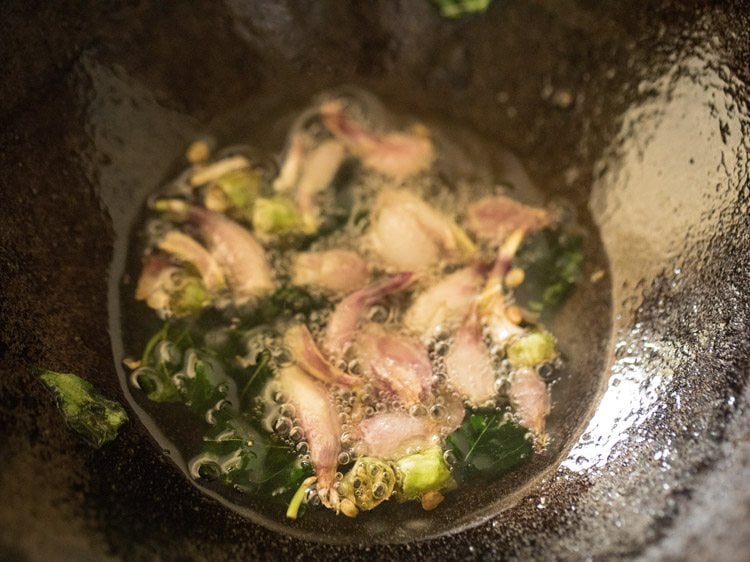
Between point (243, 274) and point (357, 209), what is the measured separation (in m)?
0.31

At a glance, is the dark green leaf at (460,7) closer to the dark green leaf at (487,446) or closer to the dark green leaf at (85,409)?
the dark green leaf at (487,446)

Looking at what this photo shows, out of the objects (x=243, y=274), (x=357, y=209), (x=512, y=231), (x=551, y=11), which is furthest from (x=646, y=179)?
(x=243, y=274)

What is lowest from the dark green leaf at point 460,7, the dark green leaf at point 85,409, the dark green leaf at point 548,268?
the dark green leaf at point 85,409

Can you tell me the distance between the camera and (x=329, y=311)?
4.86ft

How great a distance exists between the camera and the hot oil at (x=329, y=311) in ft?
4.40

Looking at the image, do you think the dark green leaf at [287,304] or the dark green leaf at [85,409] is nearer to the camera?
the dark green leaf at [85,409]

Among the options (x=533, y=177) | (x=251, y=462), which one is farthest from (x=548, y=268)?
(x=251, y=462)

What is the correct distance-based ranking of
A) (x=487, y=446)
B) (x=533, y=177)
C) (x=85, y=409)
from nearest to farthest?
1. (x=85, y=409)
2. (x=487, y=446)
3. (x=533, y=177)

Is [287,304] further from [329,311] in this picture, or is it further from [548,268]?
[548,268]

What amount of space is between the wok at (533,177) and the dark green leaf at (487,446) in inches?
1.7

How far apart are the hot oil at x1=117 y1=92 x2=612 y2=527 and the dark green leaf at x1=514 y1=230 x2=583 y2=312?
9 centimetres

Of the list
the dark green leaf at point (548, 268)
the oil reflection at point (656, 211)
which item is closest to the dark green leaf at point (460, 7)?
the oil reflection at point (656, 211)

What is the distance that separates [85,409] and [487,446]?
75 centimetres

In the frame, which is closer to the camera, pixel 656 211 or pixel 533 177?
pixel 656 211
